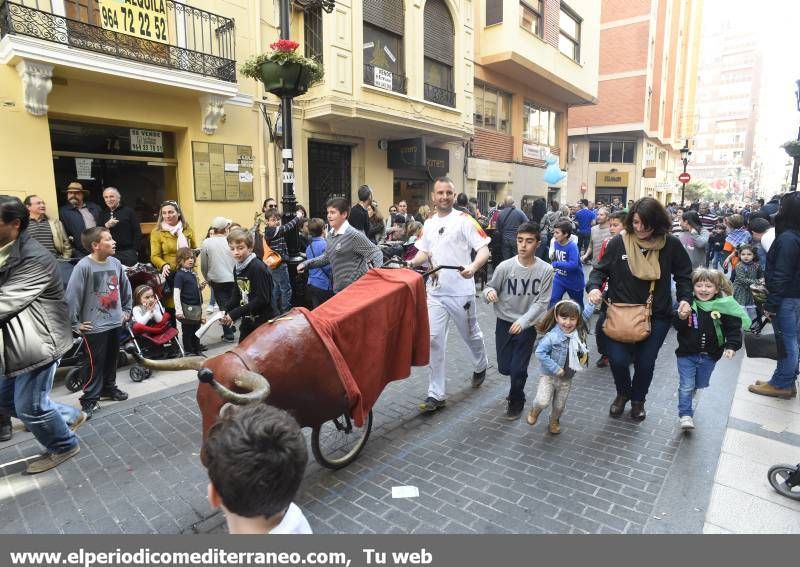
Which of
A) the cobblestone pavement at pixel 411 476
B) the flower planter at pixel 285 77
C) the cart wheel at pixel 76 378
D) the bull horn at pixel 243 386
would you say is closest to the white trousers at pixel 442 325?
the cobblestone pavement at pixel 411 476

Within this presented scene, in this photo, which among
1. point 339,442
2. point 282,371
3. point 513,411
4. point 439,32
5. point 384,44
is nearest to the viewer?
point 282,371

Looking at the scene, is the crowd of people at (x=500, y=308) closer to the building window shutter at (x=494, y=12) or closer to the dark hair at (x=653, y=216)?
the dark hair at (x=653, y=216)

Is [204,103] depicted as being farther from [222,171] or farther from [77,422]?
[77,422]

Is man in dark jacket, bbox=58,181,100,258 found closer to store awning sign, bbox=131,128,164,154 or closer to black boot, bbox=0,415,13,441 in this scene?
store awning sign, bbox=131,128,164,154

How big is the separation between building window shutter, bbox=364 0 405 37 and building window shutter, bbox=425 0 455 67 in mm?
1359

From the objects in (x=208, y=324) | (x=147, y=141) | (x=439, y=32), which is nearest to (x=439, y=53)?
(x=439, y=32)

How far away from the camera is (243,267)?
4.89 meters

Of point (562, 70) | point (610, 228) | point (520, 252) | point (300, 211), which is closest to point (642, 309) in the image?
point (520, 252)

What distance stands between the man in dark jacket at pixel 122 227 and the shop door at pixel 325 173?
5377 millimetres

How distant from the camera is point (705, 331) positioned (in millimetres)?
4207

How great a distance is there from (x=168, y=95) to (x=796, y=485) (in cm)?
1069

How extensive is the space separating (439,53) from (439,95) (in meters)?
1.33

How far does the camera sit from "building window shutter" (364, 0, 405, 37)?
12727 millimetres

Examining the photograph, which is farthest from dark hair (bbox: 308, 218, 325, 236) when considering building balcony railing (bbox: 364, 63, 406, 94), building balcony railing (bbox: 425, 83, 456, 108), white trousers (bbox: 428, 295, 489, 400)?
building balcony railing (bbox: 425, 83, 456, 108)
